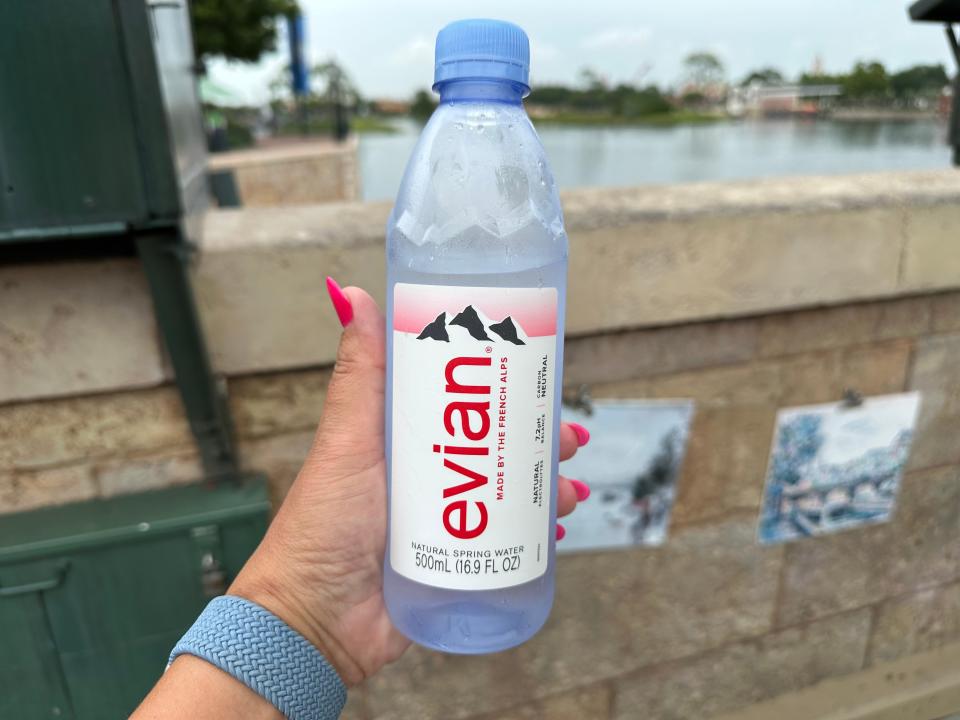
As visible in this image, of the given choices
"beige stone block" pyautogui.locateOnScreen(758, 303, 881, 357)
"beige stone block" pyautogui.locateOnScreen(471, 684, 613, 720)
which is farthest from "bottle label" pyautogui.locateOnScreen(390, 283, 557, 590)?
"beige stone block" pyautogui.locateOnScreen(471, 684, 613, 720)

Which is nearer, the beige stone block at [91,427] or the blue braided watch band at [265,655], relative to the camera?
the blue braided watch band at [265,655]

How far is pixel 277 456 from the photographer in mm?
2141

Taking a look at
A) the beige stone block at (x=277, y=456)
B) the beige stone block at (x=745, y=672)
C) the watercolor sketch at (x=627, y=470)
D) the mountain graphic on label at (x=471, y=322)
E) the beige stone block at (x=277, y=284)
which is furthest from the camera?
the beige stone block at (x=745, y=672)

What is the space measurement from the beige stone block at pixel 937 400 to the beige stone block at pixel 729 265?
1.43ft

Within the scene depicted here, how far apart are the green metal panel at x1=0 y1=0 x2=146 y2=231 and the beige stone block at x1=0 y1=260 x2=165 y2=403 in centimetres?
27

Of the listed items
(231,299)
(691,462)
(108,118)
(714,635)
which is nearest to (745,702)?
(714,635)

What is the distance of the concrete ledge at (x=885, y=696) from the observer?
304cm

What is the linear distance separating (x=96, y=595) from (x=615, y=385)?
168 cm

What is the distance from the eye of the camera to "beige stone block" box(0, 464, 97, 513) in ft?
6.37

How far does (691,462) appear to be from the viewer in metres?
2.53

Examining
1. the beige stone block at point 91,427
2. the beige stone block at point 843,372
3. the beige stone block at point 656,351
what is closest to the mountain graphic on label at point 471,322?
the beige stone block at point 656,351

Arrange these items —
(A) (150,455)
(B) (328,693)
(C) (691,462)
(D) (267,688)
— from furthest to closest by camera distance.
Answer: (C) (691,462) < (A) (150,455) < (B) (328,693) < (D) (267,688)

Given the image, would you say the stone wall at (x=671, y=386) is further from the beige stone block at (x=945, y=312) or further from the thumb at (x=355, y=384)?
the thumb at (x=355, y=384)

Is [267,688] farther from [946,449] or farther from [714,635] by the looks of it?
[946,449]
